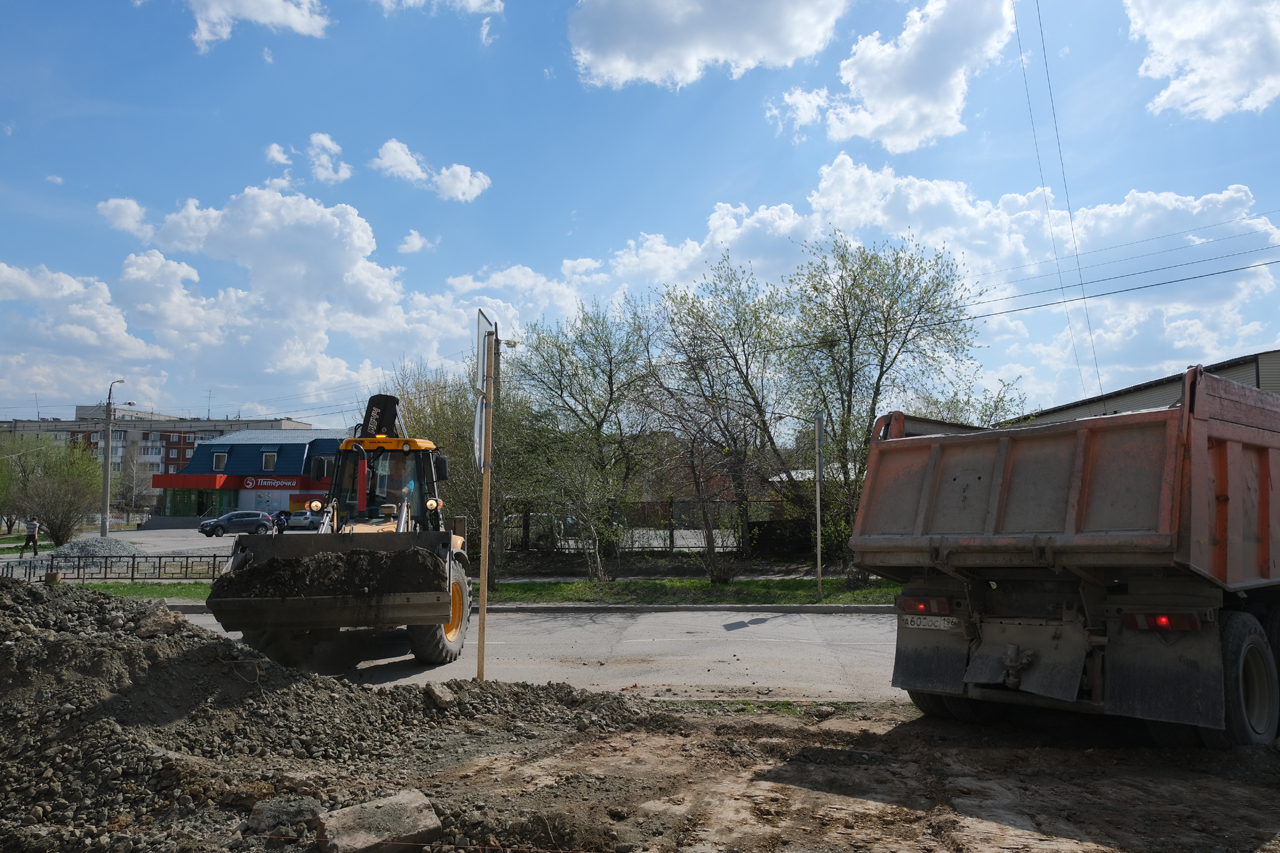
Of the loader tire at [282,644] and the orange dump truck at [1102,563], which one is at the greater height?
the orange dump truck at [1102,563]

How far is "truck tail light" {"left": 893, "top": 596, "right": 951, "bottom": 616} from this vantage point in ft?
21.5

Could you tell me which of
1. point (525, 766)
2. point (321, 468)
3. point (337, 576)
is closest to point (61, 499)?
point (321, 468)

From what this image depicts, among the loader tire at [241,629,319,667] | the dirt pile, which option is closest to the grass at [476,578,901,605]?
the loader tire at [241,629,319,667]

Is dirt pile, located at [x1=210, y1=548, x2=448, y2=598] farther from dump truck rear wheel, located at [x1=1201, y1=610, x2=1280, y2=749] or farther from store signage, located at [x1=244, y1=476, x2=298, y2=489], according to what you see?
store signage, located at [x1=244, y1=476, x2=298, y2=489]

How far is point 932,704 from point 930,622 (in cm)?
85

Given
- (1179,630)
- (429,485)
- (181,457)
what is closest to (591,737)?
(1179,630)

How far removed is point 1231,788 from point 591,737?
4136mm

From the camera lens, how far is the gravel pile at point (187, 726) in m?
4.49

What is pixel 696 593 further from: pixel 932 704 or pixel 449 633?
pixel 932 704

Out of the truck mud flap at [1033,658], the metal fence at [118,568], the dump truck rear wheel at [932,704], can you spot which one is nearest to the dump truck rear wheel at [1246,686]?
the truck mud flap at [1033,658]

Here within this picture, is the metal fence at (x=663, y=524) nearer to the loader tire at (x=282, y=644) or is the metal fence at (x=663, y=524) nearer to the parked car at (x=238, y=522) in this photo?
the loader tire at (x=282, y=644)

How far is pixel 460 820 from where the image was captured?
428 cm

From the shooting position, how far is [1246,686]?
19.6 ft

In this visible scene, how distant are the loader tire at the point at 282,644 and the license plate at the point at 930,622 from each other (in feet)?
20.2
